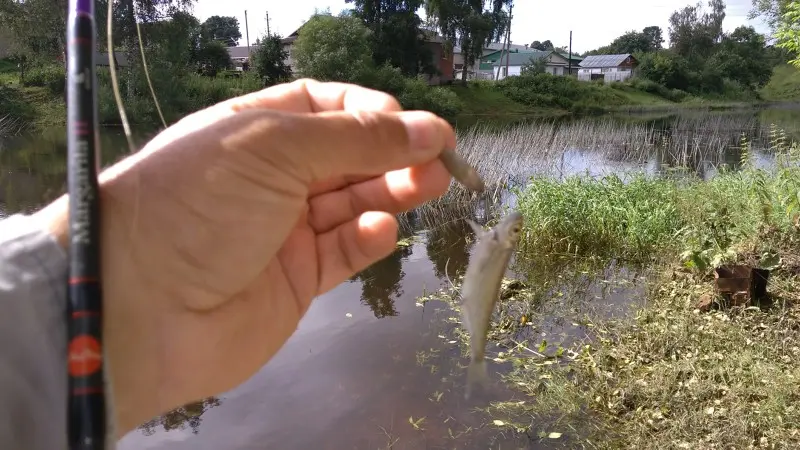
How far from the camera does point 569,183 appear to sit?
11641mm

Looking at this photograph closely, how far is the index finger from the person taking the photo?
6.56 ft

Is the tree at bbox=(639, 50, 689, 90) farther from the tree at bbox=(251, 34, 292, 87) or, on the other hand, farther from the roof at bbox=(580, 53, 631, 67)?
the tree at bbox=(251, 34, 292, 87)

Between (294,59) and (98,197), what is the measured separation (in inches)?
1636

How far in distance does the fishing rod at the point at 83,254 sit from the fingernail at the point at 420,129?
0.86 m

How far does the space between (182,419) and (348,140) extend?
627cm

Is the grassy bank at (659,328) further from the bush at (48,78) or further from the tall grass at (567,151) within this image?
the bush at (48,78)

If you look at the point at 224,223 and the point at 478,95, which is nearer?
the point at 224,223

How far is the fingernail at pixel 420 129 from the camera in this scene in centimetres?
176

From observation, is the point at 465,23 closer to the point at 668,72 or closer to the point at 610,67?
the point at 668,72

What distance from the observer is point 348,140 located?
1.65 m

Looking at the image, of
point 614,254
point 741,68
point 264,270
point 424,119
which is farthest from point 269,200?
point 741,68

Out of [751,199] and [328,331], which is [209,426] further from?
[751,199]

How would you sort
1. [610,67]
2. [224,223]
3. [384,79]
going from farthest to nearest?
[610,67] < [384,79] < [224,223]

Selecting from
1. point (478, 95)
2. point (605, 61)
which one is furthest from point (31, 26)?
point (605, 61)
